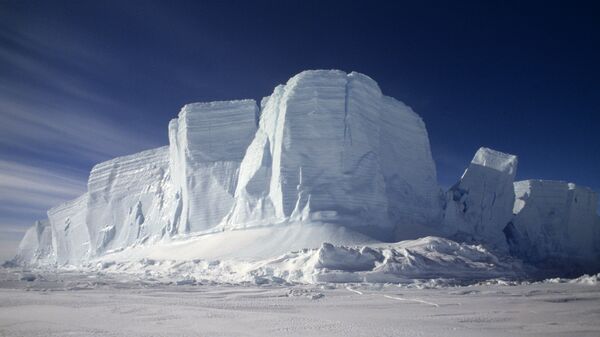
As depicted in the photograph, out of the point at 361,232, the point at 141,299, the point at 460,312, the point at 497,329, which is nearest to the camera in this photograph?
the point at 497,329

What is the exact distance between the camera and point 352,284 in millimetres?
21906

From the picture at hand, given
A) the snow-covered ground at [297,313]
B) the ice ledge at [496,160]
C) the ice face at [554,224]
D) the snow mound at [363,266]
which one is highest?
the ice ledge at [496,160]

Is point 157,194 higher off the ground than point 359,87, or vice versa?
point 359,87

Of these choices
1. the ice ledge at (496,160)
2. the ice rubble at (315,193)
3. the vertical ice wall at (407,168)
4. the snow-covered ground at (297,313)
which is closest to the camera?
the snow-covered ground at (297,313)

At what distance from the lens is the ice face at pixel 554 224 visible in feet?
158

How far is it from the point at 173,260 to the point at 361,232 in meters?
14.7

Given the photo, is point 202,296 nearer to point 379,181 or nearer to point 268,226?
point 268,226

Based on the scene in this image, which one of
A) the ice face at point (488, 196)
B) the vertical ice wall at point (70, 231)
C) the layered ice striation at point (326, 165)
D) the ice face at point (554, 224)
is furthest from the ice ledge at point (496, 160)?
the vertical ice wall at point (70, 231)

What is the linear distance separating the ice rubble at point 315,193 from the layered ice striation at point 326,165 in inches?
3.6

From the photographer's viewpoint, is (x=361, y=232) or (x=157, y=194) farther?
(x=157, y=194)

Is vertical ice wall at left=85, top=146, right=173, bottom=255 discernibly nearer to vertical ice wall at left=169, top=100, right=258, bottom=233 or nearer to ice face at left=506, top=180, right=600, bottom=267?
vertical ice wall at left=169, top=100, right=258, bottom=233

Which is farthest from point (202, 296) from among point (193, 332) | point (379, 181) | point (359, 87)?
point (359, 87)

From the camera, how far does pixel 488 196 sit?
45.2 metres

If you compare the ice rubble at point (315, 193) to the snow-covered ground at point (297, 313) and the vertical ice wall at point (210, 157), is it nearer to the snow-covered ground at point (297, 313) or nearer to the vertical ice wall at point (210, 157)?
the vertical ice wall at point (210, 157)
